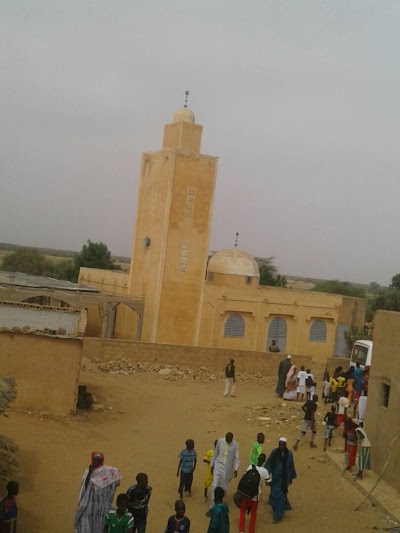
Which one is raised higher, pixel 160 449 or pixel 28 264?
pixel 28 264

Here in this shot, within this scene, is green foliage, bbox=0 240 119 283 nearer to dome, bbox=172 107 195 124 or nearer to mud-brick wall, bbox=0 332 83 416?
dome, bbox=172 107 195 124

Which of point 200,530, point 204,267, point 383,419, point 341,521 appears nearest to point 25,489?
point 200,530

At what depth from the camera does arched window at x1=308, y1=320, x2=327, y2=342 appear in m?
32.4

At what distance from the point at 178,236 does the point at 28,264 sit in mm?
45308

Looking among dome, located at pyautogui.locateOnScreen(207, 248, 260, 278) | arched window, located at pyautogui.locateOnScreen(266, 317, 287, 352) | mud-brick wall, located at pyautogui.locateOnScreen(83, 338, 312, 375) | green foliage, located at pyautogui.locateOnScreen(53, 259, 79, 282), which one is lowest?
mud-brick wall, located at pyautogui.locateOnScreen(83, 338, 312, 375)

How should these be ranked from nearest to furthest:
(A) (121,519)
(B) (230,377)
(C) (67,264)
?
(A) (121,519)
(B) (230,377)
(C) (67,264)

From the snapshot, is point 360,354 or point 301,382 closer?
point 301,382

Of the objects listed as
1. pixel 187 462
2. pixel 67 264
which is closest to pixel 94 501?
pixel 187 462

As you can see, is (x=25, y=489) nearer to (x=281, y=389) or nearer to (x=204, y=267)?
(x=281, y=389)

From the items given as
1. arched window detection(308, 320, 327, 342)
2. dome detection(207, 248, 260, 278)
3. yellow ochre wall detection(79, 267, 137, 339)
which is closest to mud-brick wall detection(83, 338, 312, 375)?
yellow ochre wall detection(79, 267, 137, 339)

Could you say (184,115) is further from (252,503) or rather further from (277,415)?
(252,503)

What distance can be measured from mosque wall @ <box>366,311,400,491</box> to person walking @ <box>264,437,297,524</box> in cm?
204

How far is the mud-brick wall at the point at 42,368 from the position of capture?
1448cm

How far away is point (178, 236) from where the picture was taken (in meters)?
28.6
